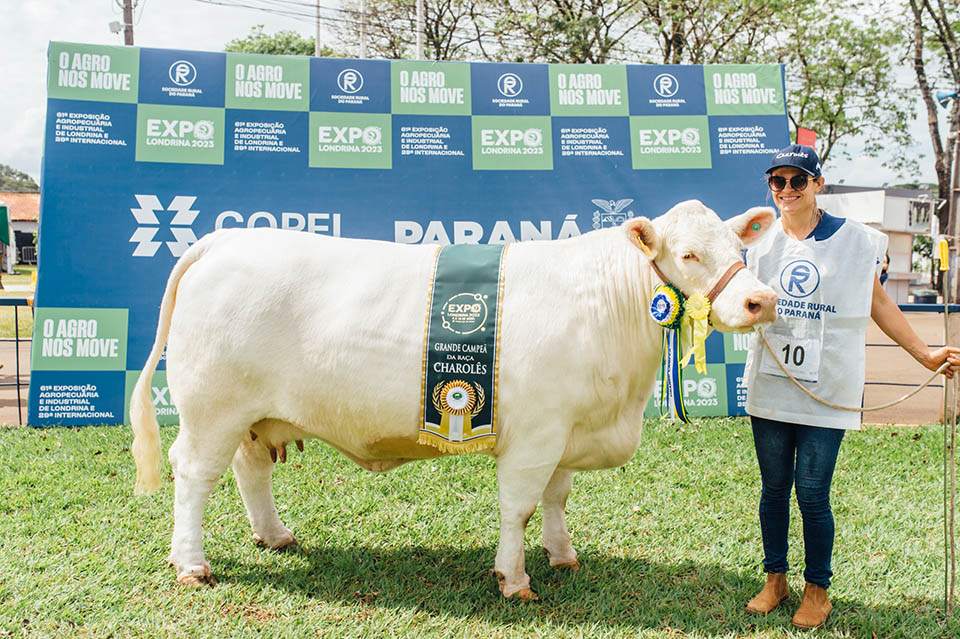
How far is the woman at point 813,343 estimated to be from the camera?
3143 mm

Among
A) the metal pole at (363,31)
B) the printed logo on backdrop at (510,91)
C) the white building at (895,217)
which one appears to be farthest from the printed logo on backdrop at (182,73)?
the white building at (895,217)

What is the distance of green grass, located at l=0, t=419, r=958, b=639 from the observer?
3.31 m

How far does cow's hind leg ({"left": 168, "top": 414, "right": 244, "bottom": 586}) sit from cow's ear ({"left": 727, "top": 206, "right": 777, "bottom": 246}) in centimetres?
272

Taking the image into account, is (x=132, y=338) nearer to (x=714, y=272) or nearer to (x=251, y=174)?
(x=251, y=174)

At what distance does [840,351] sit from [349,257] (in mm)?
2395

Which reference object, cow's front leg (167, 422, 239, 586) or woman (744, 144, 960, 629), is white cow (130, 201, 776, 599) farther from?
woman (744, 144, 960, 629)

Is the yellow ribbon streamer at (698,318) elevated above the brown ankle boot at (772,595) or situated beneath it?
elevated above

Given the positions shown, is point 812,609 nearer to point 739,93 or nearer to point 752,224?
point 752,224

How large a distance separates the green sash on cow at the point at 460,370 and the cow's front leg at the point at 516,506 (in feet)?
0.55

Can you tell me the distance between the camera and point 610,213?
7.26 meters

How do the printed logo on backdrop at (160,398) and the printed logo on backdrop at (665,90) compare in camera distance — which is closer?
the printed logo on backdrop at (160,398)

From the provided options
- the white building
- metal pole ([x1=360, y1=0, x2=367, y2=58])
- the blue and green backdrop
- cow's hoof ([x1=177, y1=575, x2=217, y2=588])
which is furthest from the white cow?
the white building

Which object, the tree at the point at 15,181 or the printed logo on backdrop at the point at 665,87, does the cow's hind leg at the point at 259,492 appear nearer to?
the printed logo on backdrop at the point at 665,87

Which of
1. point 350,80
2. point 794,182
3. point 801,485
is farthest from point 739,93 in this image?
point 801,485
